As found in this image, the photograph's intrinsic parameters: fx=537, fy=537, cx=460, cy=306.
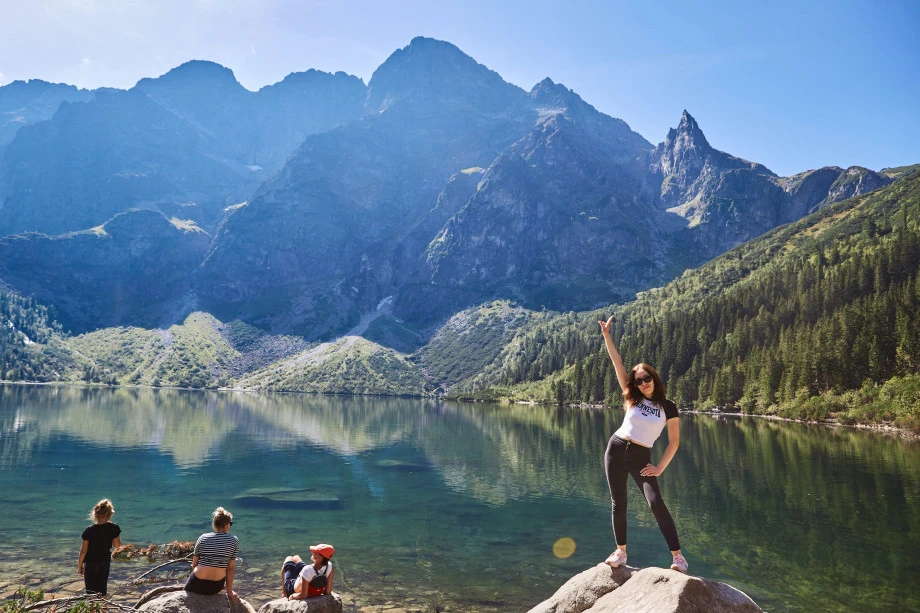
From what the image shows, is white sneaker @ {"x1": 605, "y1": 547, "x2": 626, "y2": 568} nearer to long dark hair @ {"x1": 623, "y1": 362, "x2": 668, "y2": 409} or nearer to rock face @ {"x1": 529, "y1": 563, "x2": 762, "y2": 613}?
rock face @ {"x1": 529, "y1": 563, "x2": 762, "y2": 613}

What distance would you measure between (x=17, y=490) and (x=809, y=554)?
61081 millimetres

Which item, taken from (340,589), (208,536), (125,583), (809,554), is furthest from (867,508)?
(125,583)

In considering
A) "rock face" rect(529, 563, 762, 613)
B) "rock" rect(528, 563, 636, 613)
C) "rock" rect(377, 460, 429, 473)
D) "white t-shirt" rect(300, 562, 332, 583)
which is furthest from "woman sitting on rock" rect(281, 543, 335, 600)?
"rock" rect(377, 460, 429, 473)

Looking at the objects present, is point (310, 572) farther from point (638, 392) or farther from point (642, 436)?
point (638, 392)

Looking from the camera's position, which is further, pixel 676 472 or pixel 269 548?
pixel 676 472

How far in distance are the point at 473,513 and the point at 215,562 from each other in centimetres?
3138

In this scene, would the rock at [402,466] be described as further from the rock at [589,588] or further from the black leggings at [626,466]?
the black leggings at [626,466]

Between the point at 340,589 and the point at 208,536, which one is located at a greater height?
the point at 208,536

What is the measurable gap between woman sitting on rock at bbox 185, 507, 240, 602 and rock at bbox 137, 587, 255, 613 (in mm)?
191

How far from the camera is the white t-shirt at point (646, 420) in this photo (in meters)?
11.6

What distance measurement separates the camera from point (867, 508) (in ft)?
131

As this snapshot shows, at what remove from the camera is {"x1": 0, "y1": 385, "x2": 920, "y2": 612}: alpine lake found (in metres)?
26.1

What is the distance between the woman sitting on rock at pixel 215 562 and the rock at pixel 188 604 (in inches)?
7.5

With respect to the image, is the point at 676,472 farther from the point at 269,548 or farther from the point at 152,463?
the point at 152,463
